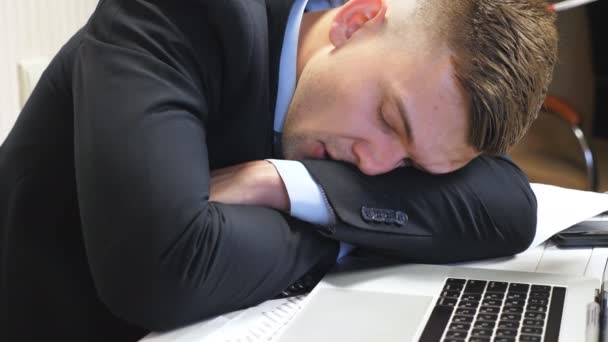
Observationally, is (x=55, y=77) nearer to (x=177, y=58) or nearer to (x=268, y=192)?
(x=177, y=58)

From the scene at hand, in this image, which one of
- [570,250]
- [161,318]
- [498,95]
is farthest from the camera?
[570,250]

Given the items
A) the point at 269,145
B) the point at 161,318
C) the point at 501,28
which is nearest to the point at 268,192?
the point at 269,145

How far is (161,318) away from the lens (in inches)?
32.7

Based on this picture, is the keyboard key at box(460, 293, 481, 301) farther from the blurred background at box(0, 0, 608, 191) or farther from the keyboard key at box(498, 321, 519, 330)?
the blurred background at box(0, 0, 608, 191)

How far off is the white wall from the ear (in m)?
0.94

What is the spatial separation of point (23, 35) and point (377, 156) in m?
1.11

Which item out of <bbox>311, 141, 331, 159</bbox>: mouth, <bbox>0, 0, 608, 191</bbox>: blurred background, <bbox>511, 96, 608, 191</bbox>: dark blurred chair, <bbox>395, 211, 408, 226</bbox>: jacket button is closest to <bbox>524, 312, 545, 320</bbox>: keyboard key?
<bbox>395, 211, 408, 226</bbox>: jacket button

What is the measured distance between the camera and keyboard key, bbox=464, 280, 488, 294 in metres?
0.94

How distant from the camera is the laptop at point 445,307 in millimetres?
810

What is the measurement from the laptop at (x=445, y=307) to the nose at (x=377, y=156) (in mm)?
125

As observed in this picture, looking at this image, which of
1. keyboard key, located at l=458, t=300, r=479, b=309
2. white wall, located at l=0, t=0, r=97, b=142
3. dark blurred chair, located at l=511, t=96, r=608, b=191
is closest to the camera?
keyboard key, located at l=458, t=300, r=479, b=309

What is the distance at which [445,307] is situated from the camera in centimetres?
88

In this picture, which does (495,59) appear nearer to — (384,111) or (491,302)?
(384,111)

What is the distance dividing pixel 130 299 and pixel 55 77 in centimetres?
34
